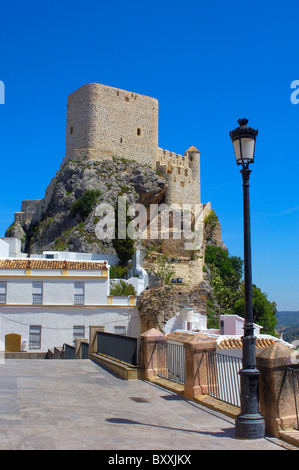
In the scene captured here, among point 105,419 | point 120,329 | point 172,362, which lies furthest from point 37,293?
point 105,419

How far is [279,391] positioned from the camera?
771 cm

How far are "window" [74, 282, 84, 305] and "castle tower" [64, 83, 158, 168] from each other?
33.1 meters

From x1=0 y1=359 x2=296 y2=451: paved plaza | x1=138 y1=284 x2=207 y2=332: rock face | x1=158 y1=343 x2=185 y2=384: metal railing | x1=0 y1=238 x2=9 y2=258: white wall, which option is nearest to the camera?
x1=0 y1=359 x2=296 y2=451: paved plaza

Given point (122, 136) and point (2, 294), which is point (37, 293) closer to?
point (2, 294)

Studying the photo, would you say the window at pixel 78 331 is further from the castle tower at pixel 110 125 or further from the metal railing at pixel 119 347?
the castle tower at pixel 110 125

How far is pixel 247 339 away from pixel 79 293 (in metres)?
27.4

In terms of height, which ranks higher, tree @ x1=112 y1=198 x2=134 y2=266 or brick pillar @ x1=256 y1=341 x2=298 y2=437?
tree @ x1=112 y1=198 x2=134 y2=266

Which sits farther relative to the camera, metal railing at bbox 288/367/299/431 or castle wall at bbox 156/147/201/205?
castle wall at bbox 156/147/201/205

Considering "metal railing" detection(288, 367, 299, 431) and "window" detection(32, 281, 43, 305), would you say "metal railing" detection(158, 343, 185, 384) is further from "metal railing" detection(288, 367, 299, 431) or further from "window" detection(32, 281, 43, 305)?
"window" detection(32, 281, 43, 305)

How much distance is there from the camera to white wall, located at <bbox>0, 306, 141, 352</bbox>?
32.9 meters

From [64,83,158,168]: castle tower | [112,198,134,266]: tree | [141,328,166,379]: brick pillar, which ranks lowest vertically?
[141,328,166,379]: brick pillar

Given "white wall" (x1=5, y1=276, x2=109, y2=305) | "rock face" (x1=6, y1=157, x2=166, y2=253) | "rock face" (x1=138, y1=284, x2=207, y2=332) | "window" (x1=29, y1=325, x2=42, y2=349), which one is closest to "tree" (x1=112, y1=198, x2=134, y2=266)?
"rock face" (x1=6, y1=157, x2=166, y2=253)

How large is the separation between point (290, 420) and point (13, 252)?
147 ft
